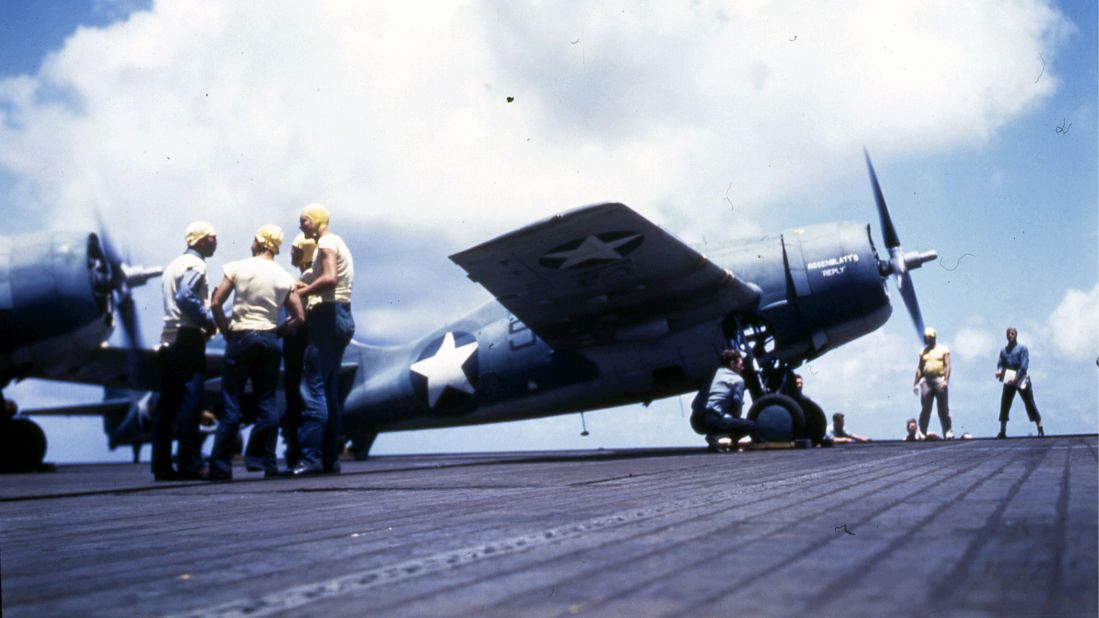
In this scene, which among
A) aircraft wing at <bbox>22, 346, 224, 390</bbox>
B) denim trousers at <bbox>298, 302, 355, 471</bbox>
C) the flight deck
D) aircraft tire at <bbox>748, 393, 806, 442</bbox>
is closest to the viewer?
the flight deck

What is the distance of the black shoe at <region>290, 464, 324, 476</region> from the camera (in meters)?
5.49

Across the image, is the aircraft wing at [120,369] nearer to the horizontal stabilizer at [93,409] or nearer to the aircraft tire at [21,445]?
the aircraft tire at [21,445]

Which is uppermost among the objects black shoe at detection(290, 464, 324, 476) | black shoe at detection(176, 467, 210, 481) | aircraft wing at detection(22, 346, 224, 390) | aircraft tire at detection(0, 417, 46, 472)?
aircraft wing at detection(22, 346, 224, 390)

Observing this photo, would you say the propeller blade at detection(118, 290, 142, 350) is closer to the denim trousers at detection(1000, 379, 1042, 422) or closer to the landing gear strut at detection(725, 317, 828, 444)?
the landing gear strut at detection(725, 317, 828, 444)

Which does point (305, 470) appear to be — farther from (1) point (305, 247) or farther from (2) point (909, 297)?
(2) point (909, 297)

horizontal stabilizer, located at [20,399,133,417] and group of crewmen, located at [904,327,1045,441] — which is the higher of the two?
horizontal stabilizer, located at [20,399,133,417]

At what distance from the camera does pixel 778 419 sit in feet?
26.3

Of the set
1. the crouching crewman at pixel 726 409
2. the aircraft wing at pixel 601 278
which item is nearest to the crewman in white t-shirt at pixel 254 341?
the aircraft wing at pixel 601 278

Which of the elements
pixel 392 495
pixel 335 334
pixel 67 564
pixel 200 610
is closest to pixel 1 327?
pixel 335 334

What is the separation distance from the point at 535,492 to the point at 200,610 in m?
1.94

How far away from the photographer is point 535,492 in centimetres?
292

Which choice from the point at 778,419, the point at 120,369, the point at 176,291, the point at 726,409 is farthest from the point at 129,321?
the point at 778,419

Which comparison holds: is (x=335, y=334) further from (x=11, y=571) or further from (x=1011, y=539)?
(x=1011, y=539)

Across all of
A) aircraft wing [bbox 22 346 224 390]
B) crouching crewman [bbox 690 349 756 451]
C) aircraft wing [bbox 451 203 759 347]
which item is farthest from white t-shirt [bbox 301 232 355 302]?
aircraft wing [bbox 22 346 224 390]
